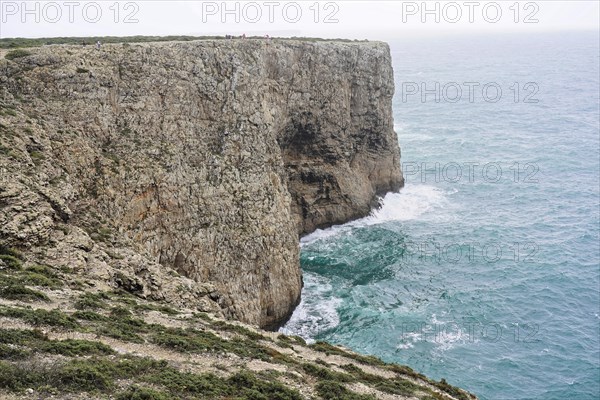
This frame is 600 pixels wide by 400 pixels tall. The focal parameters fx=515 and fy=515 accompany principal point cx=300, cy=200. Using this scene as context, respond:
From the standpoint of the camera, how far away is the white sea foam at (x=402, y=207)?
7450 centimetres

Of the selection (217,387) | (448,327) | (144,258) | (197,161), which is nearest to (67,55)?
(197,161)

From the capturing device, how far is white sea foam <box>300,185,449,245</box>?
2933 inches

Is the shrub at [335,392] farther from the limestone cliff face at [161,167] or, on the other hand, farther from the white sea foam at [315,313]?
the white sea foam at [315,313]

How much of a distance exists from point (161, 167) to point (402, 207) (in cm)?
4823

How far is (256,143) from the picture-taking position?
2104 inches

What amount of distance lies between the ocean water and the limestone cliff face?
30.8 ft

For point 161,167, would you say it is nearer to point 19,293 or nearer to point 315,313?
point 19,293

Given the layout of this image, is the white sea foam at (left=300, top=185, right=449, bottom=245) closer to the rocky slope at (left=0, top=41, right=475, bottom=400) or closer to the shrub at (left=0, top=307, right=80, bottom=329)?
the rocky slope at (left=0, top=41, right=475, bottom=400)

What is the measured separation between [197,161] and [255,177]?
23.0 ft
